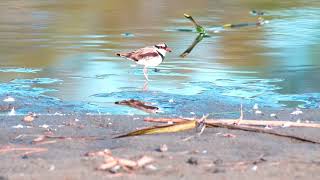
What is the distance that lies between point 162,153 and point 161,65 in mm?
5733

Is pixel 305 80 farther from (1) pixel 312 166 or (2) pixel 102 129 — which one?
(1) pixel 312 166

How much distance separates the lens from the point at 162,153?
5.88m

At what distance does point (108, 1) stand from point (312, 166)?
1496 centimetres

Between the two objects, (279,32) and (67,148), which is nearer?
(67,148)

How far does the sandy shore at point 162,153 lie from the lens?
5.35 meters

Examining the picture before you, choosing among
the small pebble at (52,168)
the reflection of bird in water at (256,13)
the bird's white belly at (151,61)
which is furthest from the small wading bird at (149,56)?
the reflection of bird in water at (256,13)

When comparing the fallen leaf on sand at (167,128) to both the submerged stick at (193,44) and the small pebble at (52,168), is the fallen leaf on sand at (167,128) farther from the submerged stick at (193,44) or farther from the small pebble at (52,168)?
the submerged stick at (193,44)

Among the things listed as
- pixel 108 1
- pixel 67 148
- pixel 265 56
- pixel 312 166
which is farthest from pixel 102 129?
Answer: pixel 108 1

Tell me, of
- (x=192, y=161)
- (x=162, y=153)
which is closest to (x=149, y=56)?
(x=162, y=153)

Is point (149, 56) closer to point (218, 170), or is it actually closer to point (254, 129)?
point (254, 129)

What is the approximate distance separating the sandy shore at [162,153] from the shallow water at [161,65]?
4.67 feet

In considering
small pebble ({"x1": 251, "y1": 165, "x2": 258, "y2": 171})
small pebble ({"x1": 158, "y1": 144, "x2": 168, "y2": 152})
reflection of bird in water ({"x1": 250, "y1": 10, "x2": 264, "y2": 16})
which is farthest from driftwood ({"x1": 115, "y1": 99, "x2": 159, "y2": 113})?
reflection of bird in water ({"x1": 250, "y1": 10, "x2": 264, "y2": 16})

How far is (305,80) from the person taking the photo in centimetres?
1034

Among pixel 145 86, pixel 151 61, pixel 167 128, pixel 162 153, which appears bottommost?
pixel 162 153
